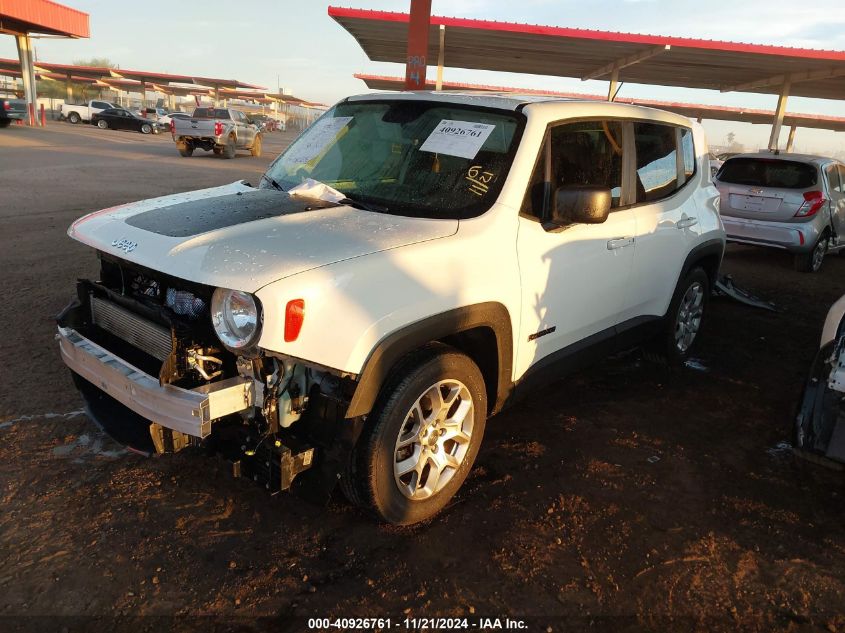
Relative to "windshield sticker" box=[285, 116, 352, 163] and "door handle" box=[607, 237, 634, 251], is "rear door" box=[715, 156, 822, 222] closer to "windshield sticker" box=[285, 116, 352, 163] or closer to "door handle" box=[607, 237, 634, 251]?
"door handle" box=[607, 237, 634, 251]

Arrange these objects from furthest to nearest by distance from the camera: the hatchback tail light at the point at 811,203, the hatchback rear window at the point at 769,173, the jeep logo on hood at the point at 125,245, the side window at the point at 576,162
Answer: the hatchback rear window at the point at 769,173 → the hatchback tail light at the point at 811,203 → the side window at the point at 576,162 → the jeep logo on hood at the point at 125,245

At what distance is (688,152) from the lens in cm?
455

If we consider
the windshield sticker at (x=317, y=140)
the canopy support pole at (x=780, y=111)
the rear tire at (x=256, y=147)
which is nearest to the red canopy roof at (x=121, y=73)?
the rear tire at (x=256, y=147)

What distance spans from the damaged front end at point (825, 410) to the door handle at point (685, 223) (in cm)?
129

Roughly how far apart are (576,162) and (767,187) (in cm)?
685

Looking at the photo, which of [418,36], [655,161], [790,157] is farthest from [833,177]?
[655,161]

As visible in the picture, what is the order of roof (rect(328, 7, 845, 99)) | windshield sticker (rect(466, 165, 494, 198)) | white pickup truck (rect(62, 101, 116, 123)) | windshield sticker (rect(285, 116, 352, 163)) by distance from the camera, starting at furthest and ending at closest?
white pickup truck (rect(62, 101, 116, 123)), roof (rect(328, 7, 845, 99)), windshield sticker (rect(285, 116, 352, 163)), windshield sticker (rect(466, 165, 494, 198))

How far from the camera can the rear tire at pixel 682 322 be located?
4.56m

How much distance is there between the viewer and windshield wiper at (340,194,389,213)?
304cm

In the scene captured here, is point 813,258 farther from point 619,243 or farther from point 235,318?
point 235,318

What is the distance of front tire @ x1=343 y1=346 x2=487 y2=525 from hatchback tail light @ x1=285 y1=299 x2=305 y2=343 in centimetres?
50

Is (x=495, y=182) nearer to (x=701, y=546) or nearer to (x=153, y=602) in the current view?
(x=701, y=546)

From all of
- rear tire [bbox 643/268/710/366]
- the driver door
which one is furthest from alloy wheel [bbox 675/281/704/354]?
the driver door

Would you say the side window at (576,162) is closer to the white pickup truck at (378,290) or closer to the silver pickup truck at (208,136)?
the white pickup truck at (378,290)
